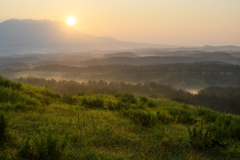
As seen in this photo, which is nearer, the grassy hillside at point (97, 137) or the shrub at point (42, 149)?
the shrub at point (42, 149)

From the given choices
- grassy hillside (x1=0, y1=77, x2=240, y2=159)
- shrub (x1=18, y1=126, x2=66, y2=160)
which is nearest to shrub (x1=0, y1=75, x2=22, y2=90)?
grassy hillside (x1=0, y1=77, x2=240, y2=159)

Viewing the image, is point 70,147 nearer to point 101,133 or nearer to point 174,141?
point 101,133

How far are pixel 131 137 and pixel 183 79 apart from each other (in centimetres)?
14656

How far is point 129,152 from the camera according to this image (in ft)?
13.3

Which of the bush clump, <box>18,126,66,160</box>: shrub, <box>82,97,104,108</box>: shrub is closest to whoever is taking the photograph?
<box>18,126,66,160</box>: shrub

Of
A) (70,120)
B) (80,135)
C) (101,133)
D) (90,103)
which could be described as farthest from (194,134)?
(90,103)

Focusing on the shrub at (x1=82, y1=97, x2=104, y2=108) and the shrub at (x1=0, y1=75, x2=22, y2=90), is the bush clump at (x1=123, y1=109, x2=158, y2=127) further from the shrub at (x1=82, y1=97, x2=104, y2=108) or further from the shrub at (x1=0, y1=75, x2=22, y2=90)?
the shrub at (x1=0, y1=75, x2=22, y2=90)

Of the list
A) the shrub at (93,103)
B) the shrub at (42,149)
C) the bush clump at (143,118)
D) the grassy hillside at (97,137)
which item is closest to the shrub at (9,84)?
the grassy hillside at (97,137)

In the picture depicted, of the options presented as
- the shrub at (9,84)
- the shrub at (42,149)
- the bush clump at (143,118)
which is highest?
the shrub at (9,84)

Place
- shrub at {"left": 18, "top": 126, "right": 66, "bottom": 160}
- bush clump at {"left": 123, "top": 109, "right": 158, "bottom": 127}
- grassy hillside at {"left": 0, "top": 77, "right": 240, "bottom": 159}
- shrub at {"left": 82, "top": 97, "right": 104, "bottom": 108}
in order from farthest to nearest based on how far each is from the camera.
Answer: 1. shrub at {"left": 82, "top": 97, "right": 104, "bottom": 108}
2. bush clump at {"left": 123, "top": 109, "right": 158, "bottom": 127}
3. grassy hillside at {"left": 0, "top": 77, "right": 240, "bottom": 159}
4. shrub at {"left": 18, "top": 126, "right": 66, "bottom": 160}

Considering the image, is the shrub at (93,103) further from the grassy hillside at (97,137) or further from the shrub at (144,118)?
the shrub at (144,118)

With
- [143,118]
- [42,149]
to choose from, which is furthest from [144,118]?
[42,149]

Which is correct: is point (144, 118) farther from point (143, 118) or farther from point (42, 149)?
point (42, 149)

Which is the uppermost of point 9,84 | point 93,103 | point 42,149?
point 9,84
